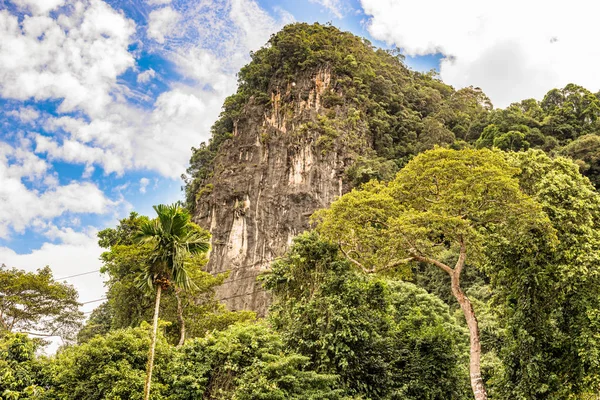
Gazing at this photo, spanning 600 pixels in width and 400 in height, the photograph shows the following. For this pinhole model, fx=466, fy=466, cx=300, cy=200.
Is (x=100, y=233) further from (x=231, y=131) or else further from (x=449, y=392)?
(x=231, y=131)

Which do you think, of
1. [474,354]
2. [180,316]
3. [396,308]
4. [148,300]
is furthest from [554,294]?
[148,300]

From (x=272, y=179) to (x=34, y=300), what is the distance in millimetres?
23489

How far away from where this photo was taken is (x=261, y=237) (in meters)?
40.2

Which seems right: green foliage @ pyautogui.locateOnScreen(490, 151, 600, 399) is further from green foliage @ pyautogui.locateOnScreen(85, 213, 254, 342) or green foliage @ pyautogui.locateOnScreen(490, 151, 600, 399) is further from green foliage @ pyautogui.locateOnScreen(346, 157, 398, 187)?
green foliage @ pyautogui.locateOnScreen(346, 157, 398, 187)

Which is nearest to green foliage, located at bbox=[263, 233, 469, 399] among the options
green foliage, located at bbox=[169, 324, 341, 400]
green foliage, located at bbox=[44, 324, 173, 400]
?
green foliage, located at bbox=[169, 324, 341, 400]

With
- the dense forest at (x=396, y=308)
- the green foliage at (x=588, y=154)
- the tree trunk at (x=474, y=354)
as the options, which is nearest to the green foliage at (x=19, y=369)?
the dense forest at (x=396, y=308)

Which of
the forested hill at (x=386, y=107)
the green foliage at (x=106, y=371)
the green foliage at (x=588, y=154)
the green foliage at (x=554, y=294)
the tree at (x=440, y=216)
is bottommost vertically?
the green foliage at (x=106, y=371)

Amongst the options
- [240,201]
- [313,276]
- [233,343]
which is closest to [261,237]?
[240,201]

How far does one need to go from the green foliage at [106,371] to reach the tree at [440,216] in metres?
6.51

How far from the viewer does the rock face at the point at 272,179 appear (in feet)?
129

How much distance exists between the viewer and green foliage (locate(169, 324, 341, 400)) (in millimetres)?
11688

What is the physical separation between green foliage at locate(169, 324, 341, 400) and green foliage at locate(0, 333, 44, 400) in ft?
11.4

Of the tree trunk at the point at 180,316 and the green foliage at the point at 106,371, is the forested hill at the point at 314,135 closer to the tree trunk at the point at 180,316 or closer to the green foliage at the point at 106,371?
the tree trunk at the point at 180,316

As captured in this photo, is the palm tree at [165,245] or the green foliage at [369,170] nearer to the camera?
the palm tree at [165,245]
